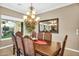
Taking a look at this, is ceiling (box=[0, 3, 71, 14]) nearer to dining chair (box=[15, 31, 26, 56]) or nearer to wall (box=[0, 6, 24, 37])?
wall (box=[0, 6, 24, 37])

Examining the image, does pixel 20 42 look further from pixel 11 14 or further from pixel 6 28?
pixel 11 14

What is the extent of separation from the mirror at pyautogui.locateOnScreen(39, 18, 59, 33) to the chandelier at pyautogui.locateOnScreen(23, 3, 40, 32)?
116mm

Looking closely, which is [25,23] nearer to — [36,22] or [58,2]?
[36,22]

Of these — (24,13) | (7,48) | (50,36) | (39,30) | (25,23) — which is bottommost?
(7,48)

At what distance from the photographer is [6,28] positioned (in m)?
1.47

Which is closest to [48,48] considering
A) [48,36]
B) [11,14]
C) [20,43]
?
[48,36]

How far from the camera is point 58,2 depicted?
58.8 inches

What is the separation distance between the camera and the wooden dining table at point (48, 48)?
1.47m

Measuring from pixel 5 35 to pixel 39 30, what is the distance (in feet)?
1.81

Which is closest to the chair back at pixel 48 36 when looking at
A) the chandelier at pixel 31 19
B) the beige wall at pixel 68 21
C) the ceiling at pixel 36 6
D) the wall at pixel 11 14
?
the beige wall at pixel 68 21

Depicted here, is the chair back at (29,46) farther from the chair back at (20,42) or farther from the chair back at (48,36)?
the chair back at (48,36)

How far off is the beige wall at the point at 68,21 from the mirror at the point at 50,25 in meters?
0.05

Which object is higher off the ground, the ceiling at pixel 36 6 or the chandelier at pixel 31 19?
the ceiling at pixel 36 6

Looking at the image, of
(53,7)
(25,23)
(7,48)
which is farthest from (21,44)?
(53,7)
